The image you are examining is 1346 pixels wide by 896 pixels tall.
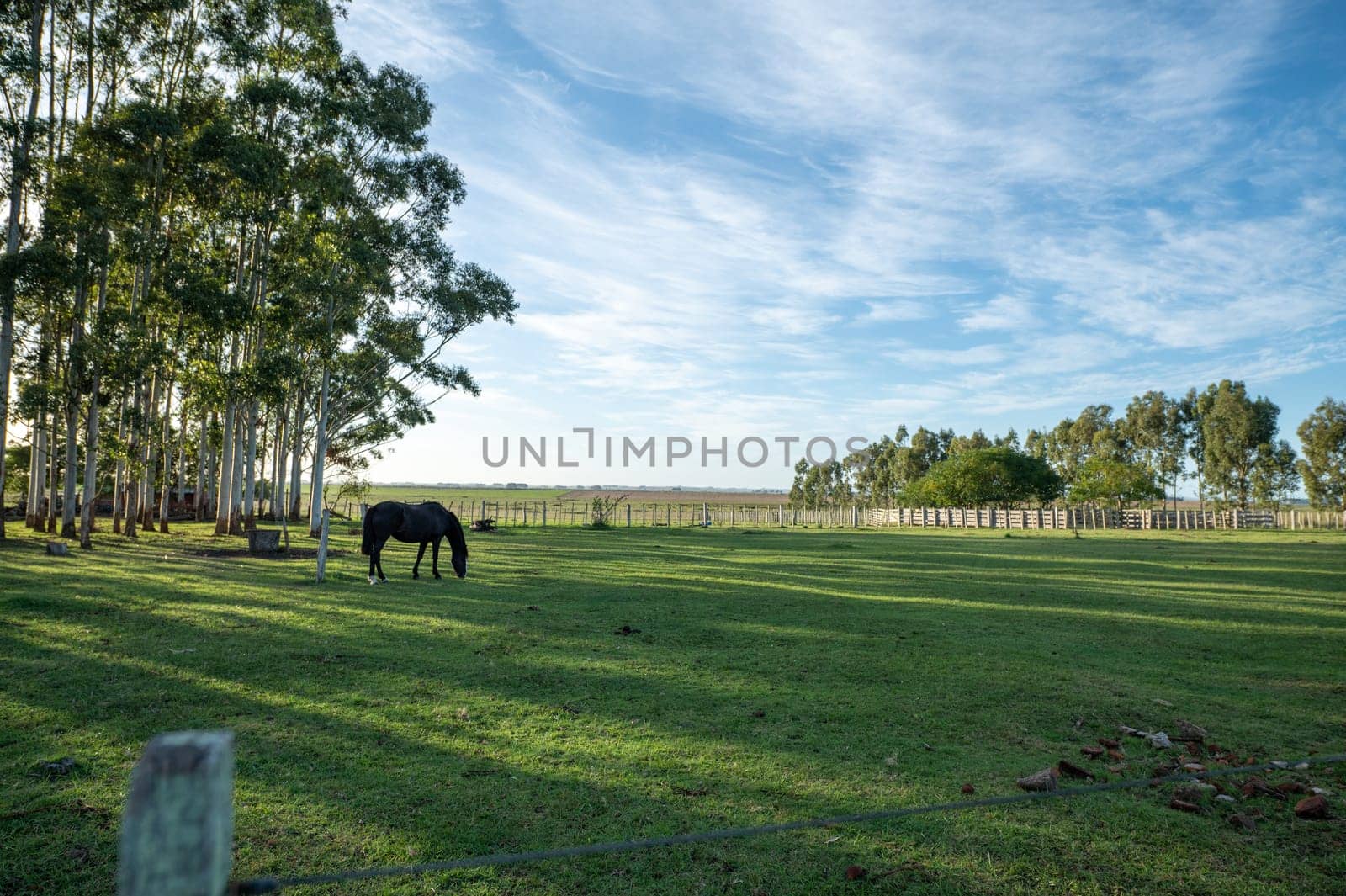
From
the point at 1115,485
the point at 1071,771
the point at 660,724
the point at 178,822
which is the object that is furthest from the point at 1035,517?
the point at 178,822

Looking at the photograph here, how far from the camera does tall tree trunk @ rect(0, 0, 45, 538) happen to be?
18.9 m

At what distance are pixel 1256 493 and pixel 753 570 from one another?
7572 cm

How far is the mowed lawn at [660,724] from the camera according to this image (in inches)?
148

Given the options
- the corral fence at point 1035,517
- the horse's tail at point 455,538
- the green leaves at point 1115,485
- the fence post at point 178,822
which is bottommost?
the corral fence at point 1035,517

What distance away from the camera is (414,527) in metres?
16.0

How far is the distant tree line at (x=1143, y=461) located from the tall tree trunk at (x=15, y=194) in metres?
76.2

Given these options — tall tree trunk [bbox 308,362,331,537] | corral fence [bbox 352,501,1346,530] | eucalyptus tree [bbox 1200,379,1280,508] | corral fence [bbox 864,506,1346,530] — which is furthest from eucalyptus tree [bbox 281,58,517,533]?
eucalyptus tree [bbox 1200,379,1280,508]

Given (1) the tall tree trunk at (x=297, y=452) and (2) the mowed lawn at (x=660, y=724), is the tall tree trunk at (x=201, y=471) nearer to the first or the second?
(1) the tall tree trunk at (x=297, y=452)

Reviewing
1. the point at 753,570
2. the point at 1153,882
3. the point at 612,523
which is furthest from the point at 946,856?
the point at 612,523

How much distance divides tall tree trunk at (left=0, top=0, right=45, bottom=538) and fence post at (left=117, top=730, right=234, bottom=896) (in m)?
24.0

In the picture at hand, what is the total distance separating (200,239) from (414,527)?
1874 cm

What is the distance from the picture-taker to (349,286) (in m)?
25.1

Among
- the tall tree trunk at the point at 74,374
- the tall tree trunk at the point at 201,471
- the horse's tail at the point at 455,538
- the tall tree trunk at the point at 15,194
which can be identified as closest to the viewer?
the horse's tail at the point at 455,538

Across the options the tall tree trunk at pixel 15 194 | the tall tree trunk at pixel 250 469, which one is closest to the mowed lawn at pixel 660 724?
the tall tree trunk at pixel 15 194
